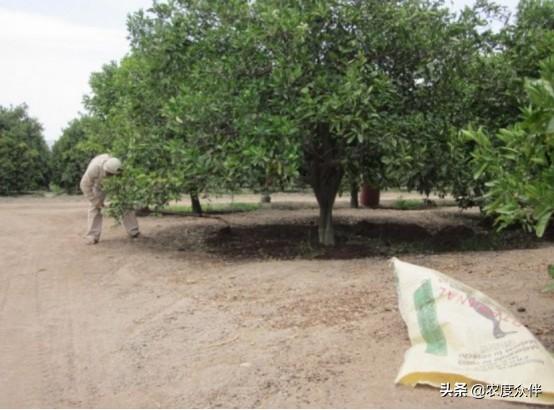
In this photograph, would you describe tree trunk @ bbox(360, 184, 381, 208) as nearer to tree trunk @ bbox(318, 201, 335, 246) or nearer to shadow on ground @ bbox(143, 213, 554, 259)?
shadow on ground @ bbox(143, 213, 554, 259)

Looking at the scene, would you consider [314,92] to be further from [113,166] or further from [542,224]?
[542,224]

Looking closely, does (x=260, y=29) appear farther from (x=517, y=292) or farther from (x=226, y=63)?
(x=517, y=292)

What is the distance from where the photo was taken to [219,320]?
Result: 16.9 feet

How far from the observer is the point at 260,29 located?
7215 mm

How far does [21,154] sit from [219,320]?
15.5 m

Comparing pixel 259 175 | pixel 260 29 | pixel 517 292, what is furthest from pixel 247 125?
pixel 517 292

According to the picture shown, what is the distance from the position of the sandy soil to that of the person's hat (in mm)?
1050

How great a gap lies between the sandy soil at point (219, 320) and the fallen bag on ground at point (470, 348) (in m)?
0.10

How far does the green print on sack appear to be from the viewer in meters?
3.74

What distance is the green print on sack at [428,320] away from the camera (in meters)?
3.74

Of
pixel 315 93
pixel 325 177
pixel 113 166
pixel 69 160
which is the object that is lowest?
pixel 325 177

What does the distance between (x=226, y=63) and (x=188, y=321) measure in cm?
343

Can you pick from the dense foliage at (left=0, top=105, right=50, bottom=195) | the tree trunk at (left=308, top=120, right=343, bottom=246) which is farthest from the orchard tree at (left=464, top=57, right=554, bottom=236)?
the dense foliage at (left=0, top=105, right=50, bottom=195)

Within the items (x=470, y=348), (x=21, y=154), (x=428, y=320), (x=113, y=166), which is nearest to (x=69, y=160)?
(x=21, y=154)
